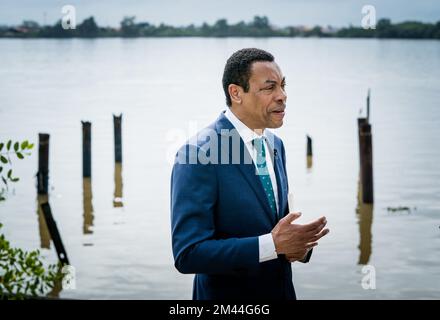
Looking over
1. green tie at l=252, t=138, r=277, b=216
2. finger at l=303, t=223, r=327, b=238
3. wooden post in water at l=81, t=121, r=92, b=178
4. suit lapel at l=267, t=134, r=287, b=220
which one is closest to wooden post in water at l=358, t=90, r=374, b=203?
wooden post in water at l=81, t=121, r=92, b=178

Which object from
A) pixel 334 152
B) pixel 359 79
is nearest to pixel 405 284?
pixel 334 152

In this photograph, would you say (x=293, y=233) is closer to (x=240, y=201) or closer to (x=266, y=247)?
(x=266, y=247)

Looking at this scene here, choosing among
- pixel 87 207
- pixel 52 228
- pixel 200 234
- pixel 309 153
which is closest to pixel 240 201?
pixel 200 234

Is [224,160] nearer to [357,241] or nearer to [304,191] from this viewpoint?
[357,241]

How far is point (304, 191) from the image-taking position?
2891 centimetres

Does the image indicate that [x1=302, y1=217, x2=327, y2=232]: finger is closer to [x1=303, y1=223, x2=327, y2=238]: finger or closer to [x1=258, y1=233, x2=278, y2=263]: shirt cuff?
[x1=303, y1=223, x2=327, y2=238]: finger

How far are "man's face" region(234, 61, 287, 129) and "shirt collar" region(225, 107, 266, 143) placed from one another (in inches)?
1.9

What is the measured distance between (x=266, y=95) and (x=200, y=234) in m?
0.61

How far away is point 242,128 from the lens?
353 cm

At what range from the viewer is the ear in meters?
3.51

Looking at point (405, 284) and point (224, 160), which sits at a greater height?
point (224, 160)

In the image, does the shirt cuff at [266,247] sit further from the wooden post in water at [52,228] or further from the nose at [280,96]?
the wooden post in water at [52,228]

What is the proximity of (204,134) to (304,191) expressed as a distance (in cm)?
2562
